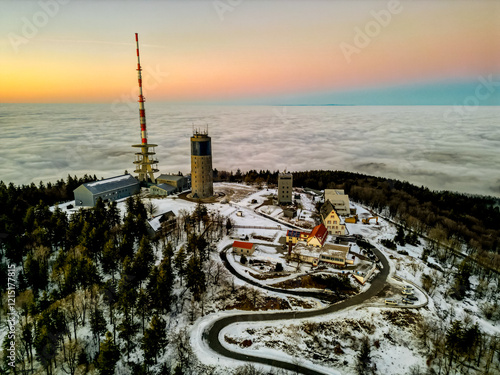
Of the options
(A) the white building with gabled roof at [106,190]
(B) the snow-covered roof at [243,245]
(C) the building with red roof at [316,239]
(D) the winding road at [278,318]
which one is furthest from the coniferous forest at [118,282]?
(C) the building with red roof at [316,239]

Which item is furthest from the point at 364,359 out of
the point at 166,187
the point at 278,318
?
the point at 166,187

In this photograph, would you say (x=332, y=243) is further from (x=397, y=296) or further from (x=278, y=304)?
(x=278, y=304)

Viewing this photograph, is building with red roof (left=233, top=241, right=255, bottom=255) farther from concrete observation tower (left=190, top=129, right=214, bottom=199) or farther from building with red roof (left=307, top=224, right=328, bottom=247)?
concrete observation tower (left=190, top=129, right=214, bottom=199)

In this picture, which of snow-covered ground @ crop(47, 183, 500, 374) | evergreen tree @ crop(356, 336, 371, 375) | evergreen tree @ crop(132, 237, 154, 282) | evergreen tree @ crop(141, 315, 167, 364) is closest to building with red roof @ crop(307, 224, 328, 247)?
snow-covered ground @ crop(47, 183, 500, 374)

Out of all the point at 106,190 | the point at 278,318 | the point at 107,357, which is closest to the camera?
the point at 107,357

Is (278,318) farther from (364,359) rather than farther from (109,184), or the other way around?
(109,184)

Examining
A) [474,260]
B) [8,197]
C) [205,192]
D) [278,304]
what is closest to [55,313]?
[278,304]
